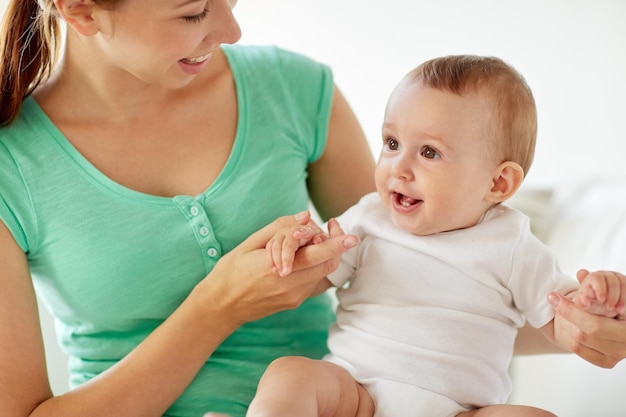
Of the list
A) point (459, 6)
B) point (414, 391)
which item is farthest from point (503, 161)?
point (459, 6)

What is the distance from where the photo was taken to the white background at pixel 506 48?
82.5 inches

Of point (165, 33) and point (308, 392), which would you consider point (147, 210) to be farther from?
point (308, 392)

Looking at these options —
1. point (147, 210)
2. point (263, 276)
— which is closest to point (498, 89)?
point (263, 276)

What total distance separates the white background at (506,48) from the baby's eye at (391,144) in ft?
2.49

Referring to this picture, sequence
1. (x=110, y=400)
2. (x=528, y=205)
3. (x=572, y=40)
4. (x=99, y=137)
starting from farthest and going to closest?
1. (x=572, y=40)
2. (x=528, y=205)
3. (x=99, y=137)
4. (x=110, y=400)

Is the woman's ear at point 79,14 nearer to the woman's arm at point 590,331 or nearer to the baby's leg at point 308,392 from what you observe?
the baby's leg at point 308,392

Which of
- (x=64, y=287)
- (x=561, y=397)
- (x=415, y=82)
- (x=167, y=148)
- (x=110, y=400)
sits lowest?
(x=561, y=397)

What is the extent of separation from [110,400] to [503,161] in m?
0.71

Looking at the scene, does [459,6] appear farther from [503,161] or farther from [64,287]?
[64,287]

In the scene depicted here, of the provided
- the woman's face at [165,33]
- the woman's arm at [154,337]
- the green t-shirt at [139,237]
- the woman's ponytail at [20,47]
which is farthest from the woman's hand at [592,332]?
the woman's ponytail at [20,47]

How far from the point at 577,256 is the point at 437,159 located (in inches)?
24.6

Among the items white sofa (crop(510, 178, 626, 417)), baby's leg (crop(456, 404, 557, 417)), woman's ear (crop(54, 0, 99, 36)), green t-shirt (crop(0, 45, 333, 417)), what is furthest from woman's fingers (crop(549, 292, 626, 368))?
woman's ear (crop(54, 0, 99, 36))

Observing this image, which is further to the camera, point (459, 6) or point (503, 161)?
point (459, 6)

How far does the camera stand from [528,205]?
1912 mm
